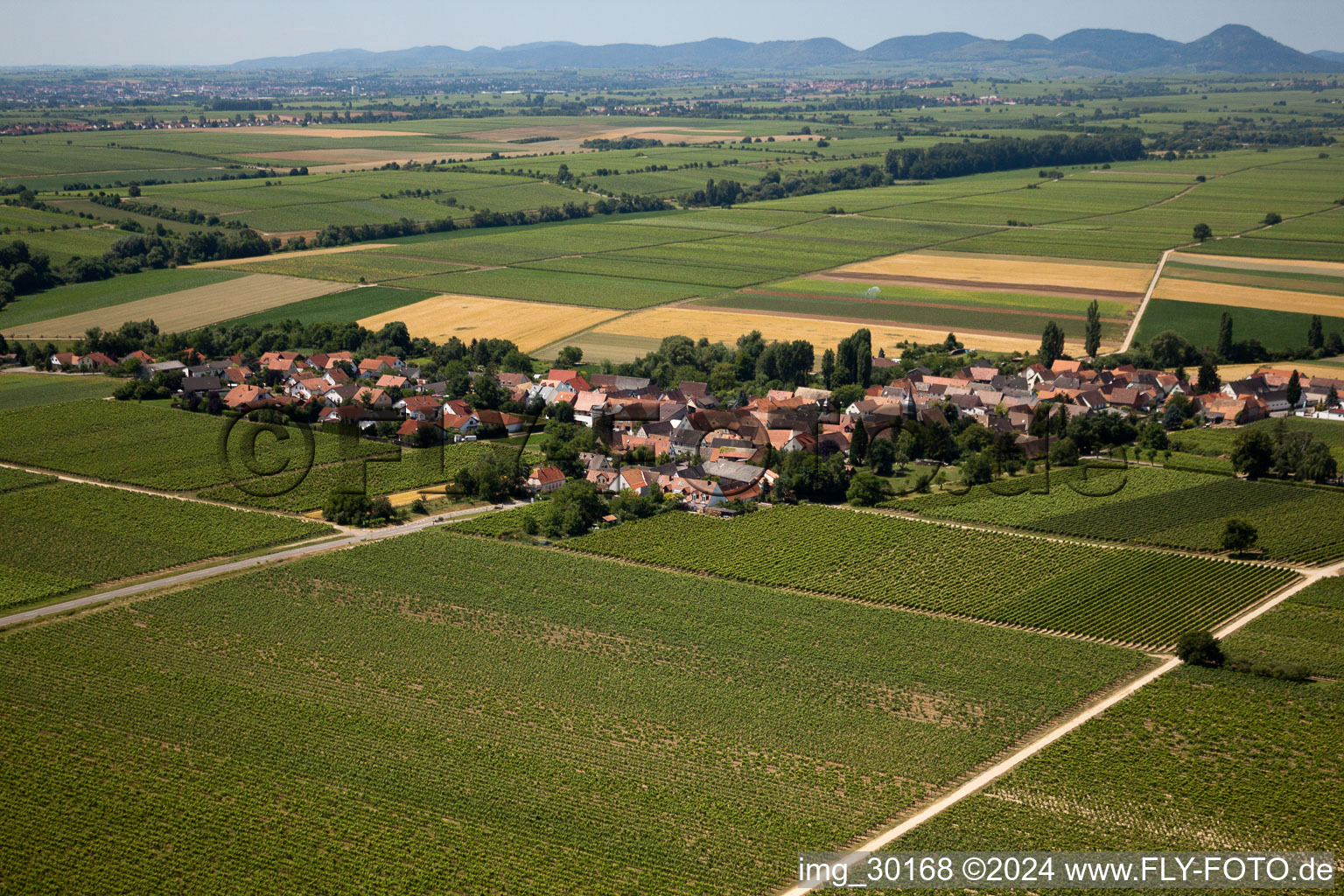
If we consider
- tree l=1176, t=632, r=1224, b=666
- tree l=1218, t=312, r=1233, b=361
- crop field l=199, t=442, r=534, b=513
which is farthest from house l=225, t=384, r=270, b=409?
tree l=1218, t=312, r=1233, b=361

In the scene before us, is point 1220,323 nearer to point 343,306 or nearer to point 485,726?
point 343,306

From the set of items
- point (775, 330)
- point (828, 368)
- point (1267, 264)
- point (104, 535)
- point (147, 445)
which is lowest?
point (104, 535)

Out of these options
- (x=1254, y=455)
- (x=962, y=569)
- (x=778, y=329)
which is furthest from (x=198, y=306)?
(x=1254, y=455)

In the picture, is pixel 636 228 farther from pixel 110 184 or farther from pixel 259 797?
pixel 259 797

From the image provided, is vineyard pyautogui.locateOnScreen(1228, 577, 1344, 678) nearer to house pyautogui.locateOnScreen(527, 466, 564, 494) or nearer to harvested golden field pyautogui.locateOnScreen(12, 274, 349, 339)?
house pyautogui.locateOnScreen(527, 466, 564, 494)

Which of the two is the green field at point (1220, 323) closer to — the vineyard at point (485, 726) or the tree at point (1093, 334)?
the tree at point (1093, 334)

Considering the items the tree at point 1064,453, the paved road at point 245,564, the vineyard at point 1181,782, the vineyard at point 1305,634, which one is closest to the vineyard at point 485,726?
the paved road at point 245,564
